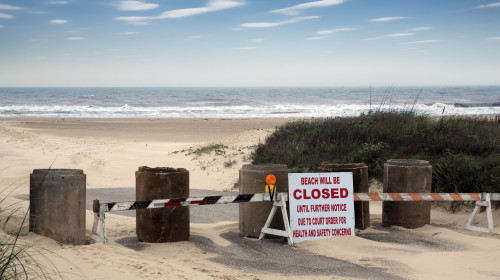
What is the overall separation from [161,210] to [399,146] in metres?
7.28

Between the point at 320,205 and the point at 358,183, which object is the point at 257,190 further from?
the point at 358,183

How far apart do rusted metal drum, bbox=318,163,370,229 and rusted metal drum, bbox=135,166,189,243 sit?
2.46 m

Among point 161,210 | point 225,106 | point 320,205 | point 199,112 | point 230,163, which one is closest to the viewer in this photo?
point 161,210

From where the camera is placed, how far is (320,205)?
922 centimetres

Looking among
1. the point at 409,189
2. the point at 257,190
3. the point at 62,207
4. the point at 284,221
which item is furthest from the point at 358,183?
the point at 62,207

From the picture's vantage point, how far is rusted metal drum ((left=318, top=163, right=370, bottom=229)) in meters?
9.84

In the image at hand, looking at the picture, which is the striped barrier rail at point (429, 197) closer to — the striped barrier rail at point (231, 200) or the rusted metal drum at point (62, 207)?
the striped barrier rail at point (231, 200)

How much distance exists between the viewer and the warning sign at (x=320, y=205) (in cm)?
908

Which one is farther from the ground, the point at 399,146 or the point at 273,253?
the point at 399,146

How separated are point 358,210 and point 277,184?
5.29 feet

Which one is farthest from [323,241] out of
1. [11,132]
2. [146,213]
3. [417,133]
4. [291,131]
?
[11,132]

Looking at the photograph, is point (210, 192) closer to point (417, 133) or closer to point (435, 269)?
point (417, 133)

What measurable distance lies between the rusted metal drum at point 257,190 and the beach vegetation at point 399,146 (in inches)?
160

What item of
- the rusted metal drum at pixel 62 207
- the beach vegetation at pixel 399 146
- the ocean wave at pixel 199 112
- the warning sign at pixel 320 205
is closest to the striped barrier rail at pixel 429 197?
the warning sign at pixel 320 205
